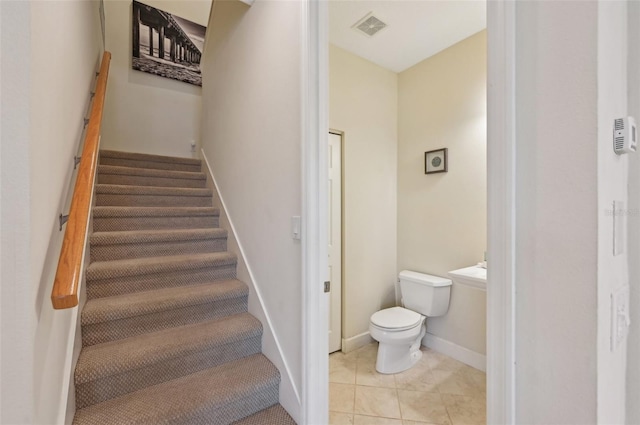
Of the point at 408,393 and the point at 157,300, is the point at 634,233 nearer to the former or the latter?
the point at 408,393

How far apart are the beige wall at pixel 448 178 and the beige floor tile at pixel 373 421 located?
100 cm

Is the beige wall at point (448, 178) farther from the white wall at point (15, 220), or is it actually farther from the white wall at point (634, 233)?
the white wall at point (15, 220)

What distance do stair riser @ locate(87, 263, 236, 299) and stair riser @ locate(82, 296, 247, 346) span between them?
10.2 inches

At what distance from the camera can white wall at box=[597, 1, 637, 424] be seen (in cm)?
59

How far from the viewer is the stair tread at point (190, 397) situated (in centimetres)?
122

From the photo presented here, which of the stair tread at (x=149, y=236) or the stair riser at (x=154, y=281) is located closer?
the stair riser at (x=154, y=281)

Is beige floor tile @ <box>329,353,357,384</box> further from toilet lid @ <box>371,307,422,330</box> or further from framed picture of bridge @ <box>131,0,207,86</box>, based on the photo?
framed picture of bridge @ <box>131,0,207,86</box>

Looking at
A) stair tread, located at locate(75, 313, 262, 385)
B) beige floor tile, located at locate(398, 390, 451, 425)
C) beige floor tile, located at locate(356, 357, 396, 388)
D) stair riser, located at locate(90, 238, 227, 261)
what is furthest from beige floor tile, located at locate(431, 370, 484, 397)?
stair riser, located at locate(90, 238, 227, 261)

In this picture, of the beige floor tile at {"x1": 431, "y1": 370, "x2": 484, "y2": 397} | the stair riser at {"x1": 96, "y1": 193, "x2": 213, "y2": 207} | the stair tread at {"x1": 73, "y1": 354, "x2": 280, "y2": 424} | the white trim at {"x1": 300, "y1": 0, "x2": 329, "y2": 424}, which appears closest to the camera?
the stair tread at {"x1": 73, "y1": 354, "x2": 280, "y2": 424}

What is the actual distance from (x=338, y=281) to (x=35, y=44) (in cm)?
228

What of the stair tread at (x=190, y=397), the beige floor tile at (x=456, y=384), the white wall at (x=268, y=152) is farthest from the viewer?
the beige floor tile at (x=456, y=384)

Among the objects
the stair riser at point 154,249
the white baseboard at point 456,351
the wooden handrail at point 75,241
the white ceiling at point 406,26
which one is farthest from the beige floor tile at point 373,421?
the white ceiling at point 406,26

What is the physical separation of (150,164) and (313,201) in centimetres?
248

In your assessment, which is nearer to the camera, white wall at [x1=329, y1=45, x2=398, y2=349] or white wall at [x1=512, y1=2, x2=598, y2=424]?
white wall at [x1=512, y1=2, x2=598, y2=424]
